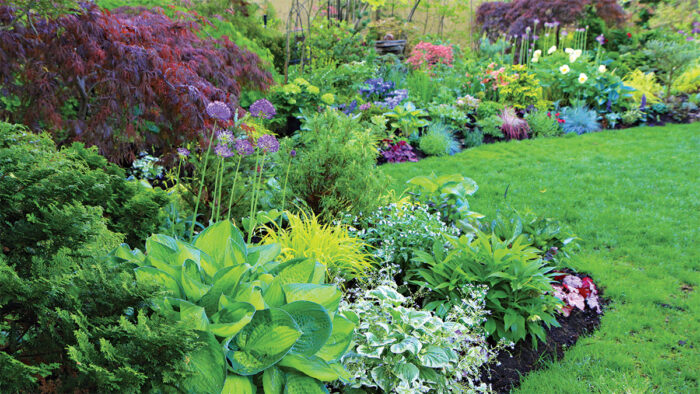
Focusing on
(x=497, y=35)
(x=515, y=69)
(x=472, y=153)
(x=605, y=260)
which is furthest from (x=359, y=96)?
(x=497, y=35)

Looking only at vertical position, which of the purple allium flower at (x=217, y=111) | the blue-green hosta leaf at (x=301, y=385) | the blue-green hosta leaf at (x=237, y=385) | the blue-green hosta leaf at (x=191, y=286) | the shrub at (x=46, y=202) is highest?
the purple allium flower at (x=217, y=111)

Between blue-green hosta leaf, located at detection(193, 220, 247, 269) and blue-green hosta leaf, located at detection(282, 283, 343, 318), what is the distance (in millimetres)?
276

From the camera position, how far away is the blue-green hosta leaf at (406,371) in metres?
2.08

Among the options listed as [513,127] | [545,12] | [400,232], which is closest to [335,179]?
[400,232]

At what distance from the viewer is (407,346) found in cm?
213

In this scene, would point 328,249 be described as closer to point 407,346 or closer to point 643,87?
point 407,346

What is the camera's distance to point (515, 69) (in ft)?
28.8

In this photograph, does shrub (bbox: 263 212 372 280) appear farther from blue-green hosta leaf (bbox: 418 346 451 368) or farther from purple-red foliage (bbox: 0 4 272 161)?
purple-red foliage (bbox: 0 4 272 161)

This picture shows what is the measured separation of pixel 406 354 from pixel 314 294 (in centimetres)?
65

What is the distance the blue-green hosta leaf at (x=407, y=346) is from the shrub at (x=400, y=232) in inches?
34.1

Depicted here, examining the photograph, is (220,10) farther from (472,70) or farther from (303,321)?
(303,321)

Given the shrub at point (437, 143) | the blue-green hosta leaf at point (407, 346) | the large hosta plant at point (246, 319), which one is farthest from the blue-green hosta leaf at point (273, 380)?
the shrub at point (437, 143)

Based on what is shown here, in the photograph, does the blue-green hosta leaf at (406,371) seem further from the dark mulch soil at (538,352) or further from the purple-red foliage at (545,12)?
the purple-red foliage at (545,12)

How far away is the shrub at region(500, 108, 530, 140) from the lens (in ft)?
24.5
